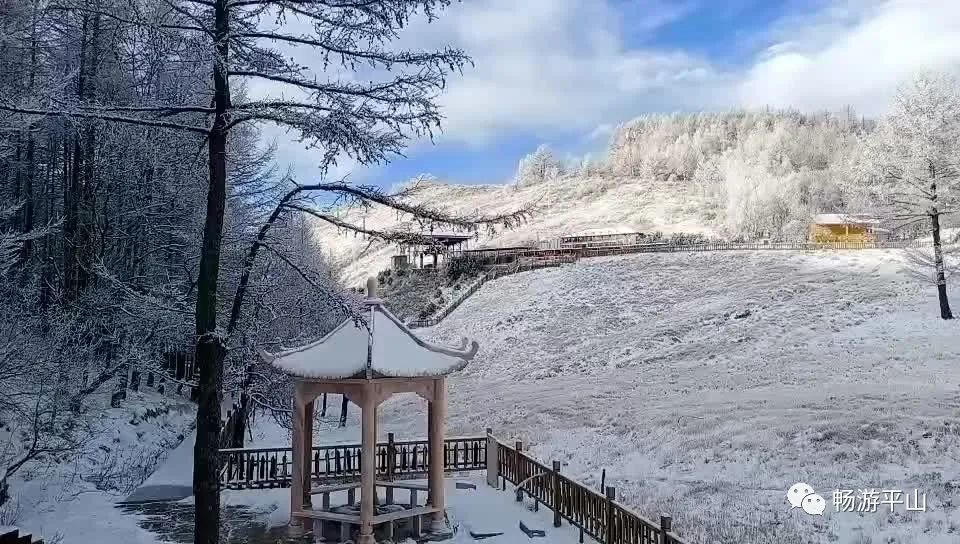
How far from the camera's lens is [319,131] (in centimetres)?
761

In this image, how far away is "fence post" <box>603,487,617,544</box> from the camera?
444 inches

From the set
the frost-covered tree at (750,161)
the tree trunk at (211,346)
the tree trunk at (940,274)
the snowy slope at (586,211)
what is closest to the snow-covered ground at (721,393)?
Result: the tree trunk at (940,274)

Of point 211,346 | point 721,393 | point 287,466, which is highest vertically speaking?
point 211,346

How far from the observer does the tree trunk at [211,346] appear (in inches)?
300

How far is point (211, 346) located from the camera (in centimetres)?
766

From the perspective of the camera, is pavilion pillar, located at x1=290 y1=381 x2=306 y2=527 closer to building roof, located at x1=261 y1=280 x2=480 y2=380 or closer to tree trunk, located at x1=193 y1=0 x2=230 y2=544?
building roof, located at x1=261 y1=280 x2=480 y2=380

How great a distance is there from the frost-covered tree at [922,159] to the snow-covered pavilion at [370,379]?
27.4 metres

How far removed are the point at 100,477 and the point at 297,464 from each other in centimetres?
538

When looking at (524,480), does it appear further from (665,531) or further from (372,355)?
(665,531)

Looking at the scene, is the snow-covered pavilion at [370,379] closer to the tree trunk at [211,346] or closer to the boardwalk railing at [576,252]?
the tree trunk at [211,346]

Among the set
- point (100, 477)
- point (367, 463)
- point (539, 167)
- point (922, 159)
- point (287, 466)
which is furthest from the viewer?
point (539, 167)

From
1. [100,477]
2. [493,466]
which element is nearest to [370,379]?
[493,466]

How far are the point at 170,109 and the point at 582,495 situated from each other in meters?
9.30

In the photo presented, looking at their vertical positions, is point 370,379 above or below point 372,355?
below
